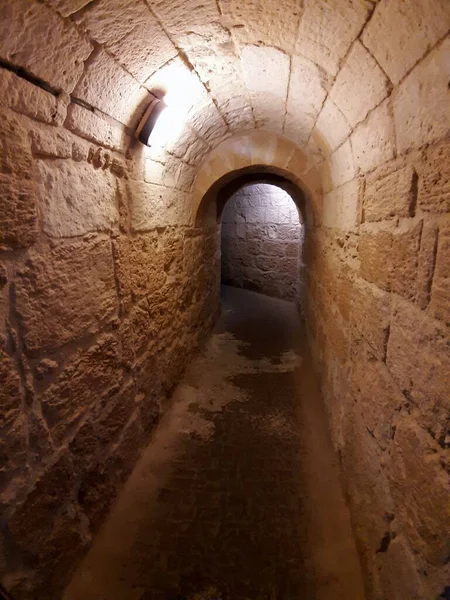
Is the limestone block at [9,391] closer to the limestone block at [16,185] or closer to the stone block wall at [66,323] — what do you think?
the stone block wall at [66,323]

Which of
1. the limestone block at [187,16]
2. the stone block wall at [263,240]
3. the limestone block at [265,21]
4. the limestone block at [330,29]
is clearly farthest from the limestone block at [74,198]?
the stone block wall at [263,240]

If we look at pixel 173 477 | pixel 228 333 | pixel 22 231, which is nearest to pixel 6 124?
pixel 22 231

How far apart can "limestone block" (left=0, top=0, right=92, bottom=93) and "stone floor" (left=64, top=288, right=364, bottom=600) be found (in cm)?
240

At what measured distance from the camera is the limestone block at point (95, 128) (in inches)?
67.6

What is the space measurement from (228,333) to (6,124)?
4.50m

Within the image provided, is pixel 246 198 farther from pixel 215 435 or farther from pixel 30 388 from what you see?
pixel 30 388

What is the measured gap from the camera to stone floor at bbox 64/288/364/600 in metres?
1.83

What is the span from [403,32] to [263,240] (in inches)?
279

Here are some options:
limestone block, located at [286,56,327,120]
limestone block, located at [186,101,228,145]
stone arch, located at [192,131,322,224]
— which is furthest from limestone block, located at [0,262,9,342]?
stone arch, located at [192,131,322,224]

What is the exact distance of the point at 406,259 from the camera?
1493 millimetres

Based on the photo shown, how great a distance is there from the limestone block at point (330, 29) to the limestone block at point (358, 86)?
0.05 metres

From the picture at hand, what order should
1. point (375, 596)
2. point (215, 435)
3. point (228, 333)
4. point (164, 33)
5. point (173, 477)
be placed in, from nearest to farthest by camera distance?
1. point (375, 596)
2. point (164, 33)
3. point (173, 477)
4. point (215, 435)
5. point (228, 333)

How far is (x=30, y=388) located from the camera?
5.04 feet

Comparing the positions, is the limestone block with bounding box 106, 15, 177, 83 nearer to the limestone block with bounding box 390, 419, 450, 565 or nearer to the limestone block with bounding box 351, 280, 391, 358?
the limestone block with bounding box 351, 280, 391, 358
